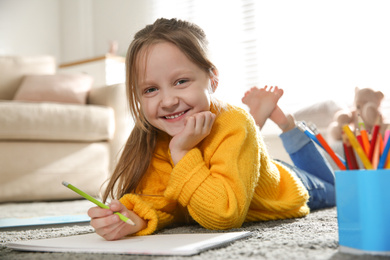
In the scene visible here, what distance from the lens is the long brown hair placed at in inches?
35.9

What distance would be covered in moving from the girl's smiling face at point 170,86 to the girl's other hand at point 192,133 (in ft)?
0.21

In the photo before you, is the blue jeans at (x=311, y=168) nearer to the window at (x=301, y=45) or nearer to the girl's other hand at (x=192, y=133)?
the girl's other hand at (x=192, y=133)

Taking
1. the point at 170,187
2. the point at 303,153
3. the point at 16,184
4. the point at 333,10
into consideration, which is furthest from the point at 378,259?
the point at 333,10

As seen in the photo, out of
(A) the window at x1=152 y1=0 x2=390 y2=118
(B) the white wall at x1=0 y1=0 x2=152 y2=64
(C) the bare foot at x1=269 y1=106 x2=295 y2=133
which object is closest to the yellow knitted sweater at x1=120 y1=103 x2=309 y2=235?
(C) the bare foot at x1=269 y1=106 x2=295 y2=133

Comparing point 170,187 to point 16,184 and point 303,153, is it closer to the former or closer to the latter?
point 303,153

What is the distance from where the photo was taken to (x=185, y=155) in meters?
0.84

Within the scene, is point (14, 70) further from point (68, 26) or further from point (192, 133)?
point (192, 133)

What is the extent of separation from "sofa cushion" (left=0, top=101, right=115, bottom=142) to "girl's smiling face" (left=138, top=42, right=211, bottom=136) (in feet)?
4.25

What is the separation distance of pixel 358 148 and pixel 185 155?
369mm

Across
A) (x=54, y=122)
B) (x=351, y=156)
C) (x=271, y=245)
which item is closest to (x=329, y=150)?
(x=351, y=156)

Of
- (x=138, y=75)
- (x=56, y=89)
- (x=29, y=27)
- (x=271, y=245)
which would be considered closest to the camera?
(x=271, y=245)

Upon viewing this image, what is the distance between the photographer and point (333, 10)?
265cm

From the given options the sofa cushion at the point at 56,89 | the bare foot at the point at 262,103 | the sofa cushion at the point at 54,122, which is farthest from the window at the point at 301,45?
the bare foot at the point at 262,103

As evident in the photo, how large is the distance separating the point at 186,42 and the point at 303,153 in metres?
0.62
